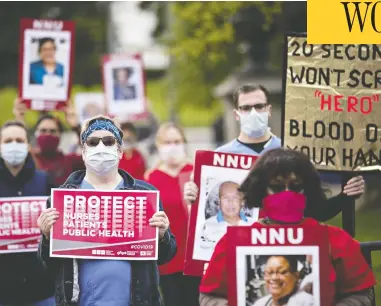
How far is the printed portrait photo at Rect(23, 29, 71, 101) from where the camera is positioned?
10.3 meters

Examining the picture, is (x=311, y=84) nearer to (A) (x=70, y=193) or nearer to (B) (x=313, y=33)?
(B) (x=313, y=33)

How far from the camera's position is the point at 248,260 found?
414cm

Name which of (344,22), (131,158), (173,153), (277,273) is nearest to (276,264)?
(277,273)

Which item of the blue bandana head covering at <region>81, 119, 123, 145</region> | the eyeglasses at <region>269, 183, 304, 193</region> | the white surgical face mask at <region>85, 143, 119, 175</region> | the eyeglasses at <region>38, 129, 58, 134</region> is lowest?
the eyeglasses at <region>269, 183, 304, 193</region>

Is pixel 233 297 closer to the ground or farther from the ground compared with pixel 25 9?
closer to the ground

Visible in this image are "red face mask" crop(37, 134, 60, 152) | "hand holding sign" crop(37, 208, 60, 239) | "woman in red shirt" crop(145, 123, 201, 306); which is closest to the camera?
"hand holding sign" crop(37, 208, 60, 239)

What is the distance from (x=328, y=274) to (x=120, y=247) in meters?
1.39

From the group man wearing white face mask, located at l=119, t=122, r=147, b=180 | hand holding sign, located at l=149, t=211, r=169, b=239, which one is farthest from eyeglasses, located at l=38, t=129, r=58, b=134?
hand holding sign, located at l=149, t=211, r=169, b=239

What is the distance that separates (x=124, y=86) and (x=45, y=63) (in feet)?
11.1

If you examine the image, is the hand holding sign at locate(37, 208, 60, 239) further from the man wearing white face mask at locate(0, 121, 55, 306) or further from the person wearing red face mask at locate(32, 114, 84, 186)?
the person wearing red face mask at locate(32, 114, 84, 186)

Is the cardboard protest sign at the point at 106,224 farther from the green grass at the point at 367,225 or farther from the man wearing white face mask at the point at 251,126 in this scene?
the green grass at the point at 367,225

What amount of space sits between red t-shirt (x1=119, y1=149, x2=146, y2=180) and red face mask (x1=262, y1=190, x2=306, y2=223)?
19.8 feet

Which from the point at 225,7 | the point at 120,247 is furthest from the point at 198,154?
the point at 225,7

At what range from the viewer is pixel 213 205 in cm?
632
